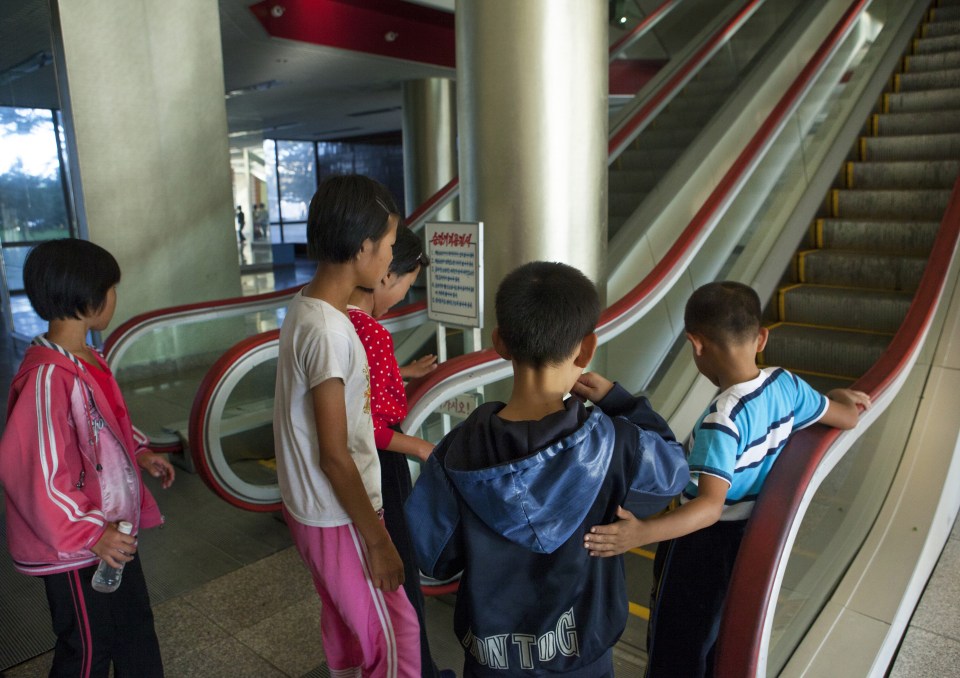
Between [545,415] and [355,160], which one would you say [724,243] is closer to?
[545,415]

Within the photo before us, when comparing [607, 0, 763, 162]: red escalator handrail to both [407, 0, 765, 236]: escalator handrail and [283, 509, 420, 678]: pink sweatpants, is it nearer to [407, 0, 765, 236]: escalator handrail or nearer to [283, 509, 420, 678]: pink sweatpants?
[407, 0, 765, 236]: escalator handrail

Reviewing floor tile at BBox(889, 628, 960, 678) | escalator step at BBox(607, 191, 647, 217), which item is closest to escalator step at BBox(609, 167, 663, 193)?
escalator step at BBox(607, 191, 647, 217)

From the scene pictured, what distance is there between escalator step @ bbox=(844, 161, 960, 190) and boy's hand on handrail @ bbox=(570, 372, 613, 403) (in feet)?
17.0

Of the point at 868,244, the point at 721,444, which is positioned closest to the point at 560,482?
the point at 721,444

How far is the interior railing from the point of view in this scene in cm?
253

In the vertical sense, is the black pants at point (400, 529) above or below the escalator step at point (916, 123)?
below

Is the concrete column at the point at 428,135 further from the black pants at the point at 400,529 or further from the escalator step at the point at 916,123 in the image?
the black pants at the point at 400,529

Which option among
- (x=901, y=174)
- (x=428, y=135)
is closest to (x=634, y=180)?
(x=901, y=174)

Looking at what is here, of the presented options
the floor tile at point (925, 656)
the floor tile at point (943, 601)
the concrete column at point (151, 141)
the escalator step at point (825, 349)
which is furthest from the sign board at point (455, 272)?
the concrete column at point (151, 141)

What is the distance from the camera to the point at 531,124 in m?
3.79

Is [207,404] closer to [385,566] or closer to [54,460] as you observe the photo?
[54,460]

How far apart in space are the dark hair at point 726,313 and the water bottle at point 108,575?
4.99 feet

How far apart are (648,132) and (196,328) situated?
4887 mm

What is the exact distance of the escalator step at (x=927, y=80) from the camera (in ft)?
A: 21.4
